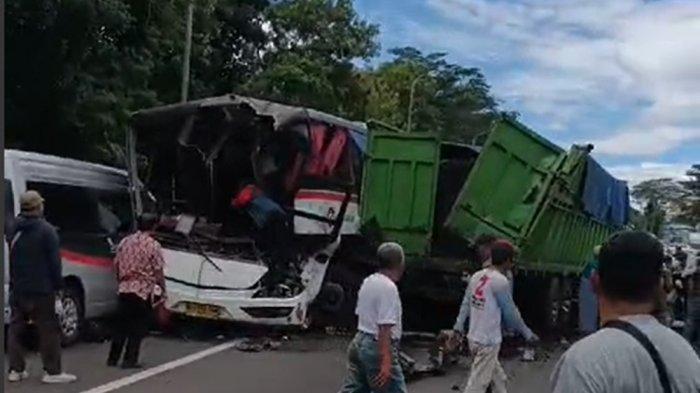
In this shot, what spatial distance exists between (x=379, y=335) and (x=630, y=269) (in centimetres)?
397

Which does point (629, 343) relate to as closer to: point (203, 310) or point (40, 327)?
point (40, 327)

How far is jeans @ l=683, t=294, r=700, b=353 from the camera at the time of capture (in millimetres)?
12703

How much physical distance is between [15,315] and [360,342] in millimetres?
4619

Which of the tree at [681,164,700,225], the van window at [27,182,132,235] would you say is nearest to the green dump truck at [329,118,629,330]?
the van window at [27,182,132,235]

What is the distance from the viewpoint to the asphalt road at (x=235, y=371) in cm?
1048

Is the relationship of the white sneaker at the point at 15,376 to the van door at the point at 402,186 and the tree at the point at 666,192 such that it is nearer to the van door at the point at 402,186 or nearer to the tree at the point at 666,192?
the van door at the point at 402,186

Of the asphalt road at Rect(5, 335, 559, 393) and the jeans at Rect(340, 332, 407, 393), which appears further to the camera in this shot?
the asphalt road at Rect(5, 335, 559, 393)

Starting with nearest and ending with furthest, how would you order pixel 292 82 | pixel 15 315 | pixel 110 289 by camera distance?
1. pixel 15 315
2. pixel 110 289
3. pixel 292 82

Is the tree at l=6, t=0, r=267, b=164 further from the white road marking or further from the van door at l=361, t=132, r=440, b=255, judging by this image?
the white road marking

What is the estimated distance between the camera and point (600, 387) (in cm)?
283

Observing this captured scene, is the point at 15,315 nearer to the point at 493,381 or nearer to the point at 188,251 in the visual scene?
the point at 188,251

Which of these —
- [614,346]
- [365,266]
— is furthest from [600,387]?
[365,266]

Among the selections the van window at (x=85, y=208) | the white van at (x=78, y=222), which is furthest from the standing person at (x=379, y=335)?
the van window at (x=85, y=208)

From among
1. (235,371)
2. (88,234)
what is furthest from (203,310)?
(235,371)
